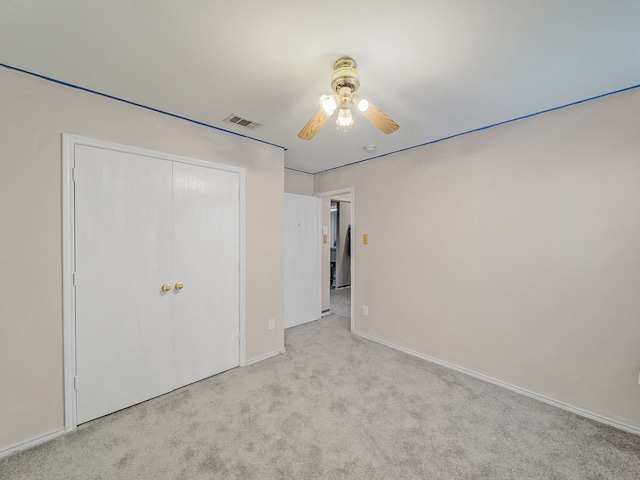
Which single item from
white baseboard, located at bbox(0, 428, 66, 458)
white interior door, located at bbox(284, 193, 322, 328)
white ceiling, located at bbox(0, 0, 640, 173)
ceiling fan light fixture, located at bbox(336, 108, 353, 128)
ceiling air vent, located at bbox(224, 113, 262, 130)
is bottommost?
white baseboard, located at bbox(0, 428, 66, 458)

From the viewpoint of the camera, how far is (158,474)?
1.52 m

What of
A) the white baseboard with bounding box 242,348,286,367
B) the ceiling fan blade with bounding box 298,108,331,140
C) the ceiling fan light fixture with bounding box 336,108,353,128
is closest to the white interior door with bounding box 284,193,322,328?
the white baseboard with bounding box 242,348,286,367

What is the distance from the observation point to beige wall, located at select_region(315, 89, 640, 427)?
1915 mm

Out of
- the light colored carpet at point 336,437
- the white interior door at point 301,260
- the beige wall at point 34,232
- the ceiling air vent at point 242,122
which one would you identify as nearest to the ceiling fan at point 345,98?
the ceiling air vent at point 242,122

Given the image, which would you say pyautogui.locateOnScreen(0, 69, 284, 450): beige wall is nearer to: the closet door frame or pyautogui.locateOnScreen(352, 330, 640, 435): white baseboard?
the closet door frame

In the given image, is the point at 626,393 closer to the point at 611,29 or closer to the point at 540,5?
the point at 611,29

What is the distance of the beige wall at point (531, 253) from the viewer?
192 centimetres

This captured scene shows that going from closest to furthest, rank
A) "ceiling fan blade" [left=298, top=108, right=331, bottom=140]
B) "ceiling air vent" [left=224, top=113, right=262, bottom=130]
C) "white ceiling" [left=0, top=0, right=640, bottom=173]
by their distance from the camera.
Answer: "white ceiling" [left=0, top=0, right=640, bottom=173] → "ceiling fan blade" [left=298, top=108, right=331, bottom=140] → "ceiling air vent" [left=224, top=113, right=262, bottom=130]

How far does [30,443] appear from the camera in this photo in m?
1.71

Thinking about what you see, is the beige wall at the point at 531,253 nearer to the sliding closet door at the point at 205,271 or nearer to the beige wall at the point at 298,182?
the beige wall at the point at 298,182

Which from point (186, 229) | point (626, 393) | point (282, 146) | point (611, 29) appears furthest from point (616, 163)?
point (186, 229)

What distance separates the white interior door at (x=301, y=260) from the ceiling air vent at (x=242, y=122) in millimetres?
1457

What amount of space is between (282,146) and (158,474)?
2.90 metres

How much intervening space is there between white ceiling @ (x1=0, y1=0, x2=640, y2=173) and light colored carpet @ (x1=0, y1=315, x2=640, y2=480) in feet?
7.90
